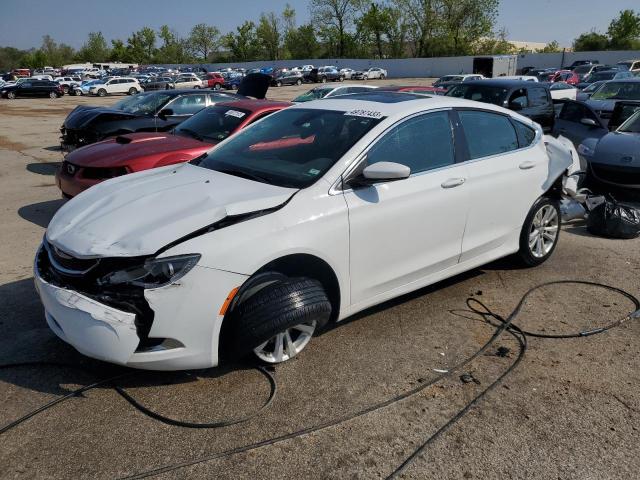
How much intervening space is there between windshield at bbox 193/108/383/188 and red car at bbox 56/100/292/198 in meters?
2.31

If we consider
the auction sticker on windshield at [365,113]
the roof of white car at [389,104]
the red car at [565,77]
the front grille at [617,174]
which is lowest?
the red car at [565,77]

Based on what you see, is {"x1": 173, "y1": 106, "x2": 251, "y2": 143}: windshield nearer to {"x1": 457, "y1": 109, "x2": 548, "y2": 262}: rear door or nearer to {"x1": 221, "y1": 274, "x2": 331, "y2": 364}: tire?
{"x1": 457, "y1": 109, "x2": 548, "y2": 262}: rear door

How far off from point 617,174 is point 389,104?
16.4 feet

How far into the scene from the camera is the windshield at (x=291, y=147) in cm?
362

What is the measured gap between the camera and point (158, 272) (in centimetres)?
286

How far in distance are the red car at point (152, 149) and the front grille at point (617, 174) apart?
4.69 meters

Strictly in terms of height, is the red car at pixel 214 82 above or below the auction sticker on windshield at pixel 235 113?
below

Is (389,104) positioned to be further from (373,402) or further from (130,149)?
(130,149)

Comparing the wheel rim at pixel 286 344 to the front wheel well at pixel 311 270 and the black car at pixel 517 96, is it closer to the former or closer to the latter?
the front wheel well at pixel 311 270

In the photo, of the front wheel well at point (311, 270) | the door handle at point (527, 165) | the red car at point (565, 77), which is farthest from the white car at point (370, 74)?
the front wheel well at point (311, 270)

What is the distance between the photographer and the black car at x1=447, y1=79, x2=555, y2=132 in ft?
36.8

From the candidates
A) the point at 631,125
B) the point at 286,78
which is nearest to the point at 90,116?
the point at 631,125

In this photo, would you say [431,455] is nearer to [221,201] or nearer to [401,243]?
[401,243]

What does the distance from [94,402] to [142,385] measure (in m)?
0.28
